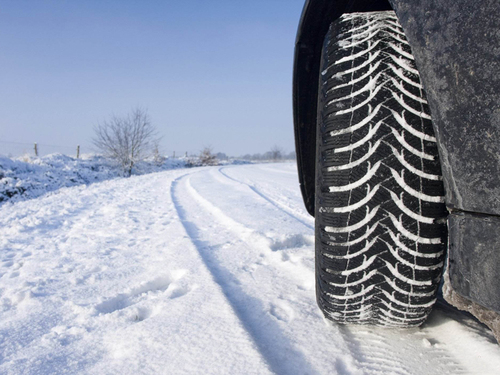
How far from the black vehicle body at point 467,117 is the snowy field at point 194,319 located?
415 mm

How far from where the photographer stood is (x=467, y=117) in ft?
1.91

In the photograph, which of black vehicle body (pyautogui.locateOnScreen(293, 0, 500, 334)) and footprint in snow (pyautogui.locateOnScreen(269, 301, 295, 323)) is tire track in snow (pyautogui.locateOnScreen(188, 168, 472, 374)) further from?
black vehicle body (pyautogui.locateOnScreen(293, 0, 500, 334))

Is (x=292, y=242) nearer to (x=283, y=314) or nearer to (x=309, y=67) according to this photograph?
(x=283, y=314)

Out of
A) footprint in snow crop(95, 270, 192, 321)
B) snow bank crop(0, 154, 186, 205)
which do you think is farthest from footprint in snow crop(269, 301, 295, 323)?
snow bank crop(0, 154, 186, 205)

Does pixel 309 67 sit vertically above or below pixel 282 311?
above

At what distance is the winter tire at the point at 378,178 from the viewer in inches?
32.5

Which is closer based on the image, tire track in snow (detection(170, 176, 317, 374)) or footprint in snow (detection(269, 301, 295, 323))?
tire track in snow (detection(170, 176, 317, 374))

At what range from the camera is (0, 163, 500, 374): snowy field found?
0.88 m

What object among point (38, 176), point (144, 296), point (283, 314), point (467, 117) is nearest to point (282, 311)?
point (283, 314)

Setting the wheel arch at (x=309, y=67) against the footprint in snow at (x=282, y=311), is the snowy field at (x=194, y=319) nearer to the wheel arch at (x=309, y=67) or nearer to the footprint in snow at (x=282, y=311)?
the footprint in snow at (x=282, y=311)

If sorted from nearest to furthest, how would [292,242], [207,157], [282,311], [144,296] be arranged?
[282,311]
[144,296]
[292,242]
[207,157]

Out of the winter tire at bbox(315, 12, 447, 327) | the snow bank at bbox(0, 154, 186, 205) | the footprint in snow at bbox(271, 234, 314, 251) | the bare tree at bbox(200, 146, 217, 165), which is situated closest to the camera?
the winter tire at bbox(315, 12, 447, 327)

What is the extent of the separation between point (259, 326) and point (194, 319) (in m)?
0.23

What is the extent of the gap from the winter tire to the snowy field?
0.16 metres
